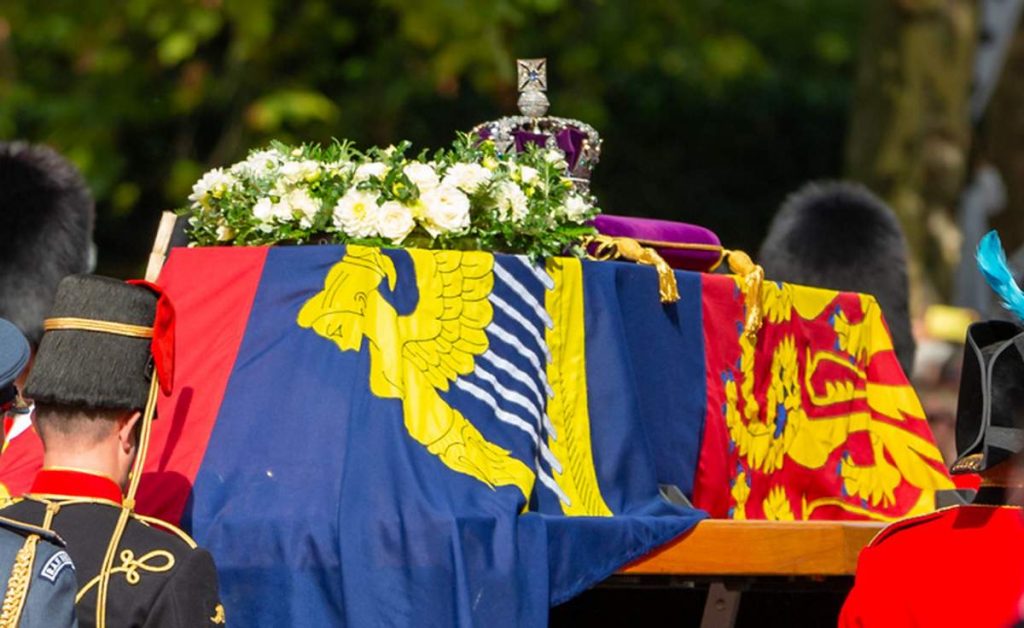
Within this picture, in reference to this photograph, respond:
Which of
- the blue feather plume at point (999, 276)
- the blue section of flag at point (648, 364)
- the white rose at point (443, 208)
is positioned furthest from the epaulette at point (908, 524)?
the white rose at point (443, 208)

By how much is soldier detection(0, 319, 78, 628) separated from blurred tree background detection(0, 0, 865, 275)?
8.14 meters

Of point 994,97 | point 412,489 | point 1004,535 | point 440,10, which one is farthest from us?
point 994,97

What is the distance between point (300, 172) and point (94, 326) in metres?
0.91

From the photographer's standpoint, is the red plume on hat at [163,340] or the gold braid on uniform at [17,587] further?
the red plume on hat at [163,340]

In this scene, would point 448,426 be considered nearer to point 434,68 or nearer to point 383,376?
point 383,376

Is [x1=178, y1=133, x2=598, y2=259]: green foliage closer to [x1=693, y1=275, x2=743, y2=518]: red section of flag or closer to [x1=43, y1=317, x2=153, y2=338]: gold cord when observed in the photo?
[x1=693, y1=275, x2=743, y2=518]: red section of flag

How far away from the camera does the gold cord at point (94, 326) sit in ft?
12.5

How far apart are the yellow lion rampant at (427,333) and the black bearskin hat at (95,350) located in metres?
0.63

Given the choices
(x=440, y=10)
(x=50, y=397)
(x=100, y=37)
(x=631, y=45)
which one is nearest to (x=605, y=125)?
(x=631, y=45)

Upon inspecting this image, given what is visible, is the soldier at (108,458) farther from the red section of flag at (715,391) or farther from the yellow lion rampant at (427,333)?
the red section of flag at (715,391)

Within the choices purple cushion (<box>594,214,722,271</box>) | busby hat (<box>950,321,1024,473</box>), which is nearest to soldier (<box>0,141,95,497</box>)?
purple cushion (<box>594,214,722,271</box>)

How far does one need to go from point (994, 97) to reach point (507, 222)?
8.31 meters

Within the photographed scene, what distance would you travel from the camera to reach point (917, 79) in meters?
11.6

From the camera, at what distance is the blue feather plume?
3461 millimetres
